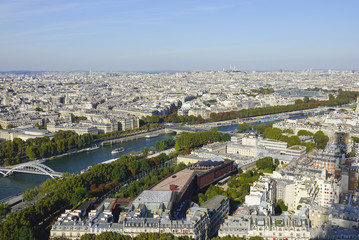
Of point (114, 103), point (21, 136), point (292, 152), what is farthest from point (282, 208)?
point (114, 103)

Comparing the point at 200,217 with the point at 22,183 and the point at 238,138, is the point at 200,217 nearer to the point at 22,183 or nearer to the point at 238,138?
the point at 22,183

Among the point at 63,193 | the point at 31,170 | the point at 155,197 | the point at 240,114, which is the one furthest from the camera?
the point at 240,114

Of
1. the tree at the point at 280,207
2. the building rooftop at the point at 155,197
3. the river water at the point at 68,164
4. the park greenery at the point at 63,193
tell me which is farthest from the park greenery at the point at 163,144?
the tree at the point at 280,207

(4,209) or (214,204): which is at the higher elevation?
(214,204)

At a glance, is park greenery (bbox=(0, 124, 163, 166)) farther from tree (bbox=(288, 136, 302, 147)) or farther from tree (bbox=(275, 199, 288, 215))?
tree (bbox=(275, 199, 288, 215))

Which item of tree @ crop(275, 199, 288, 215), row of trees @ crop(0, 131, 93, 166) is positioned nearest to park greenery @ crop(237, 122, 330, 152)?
tree @ crop(275, 199, 288, 215)

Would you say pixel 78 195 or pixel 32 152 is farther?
pixel 32 152

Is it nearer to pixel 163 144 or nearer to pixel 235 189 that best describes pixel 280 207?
pixel 235 189

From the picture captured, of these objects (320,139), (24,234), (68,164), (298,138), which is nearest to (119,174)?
(68,164)
